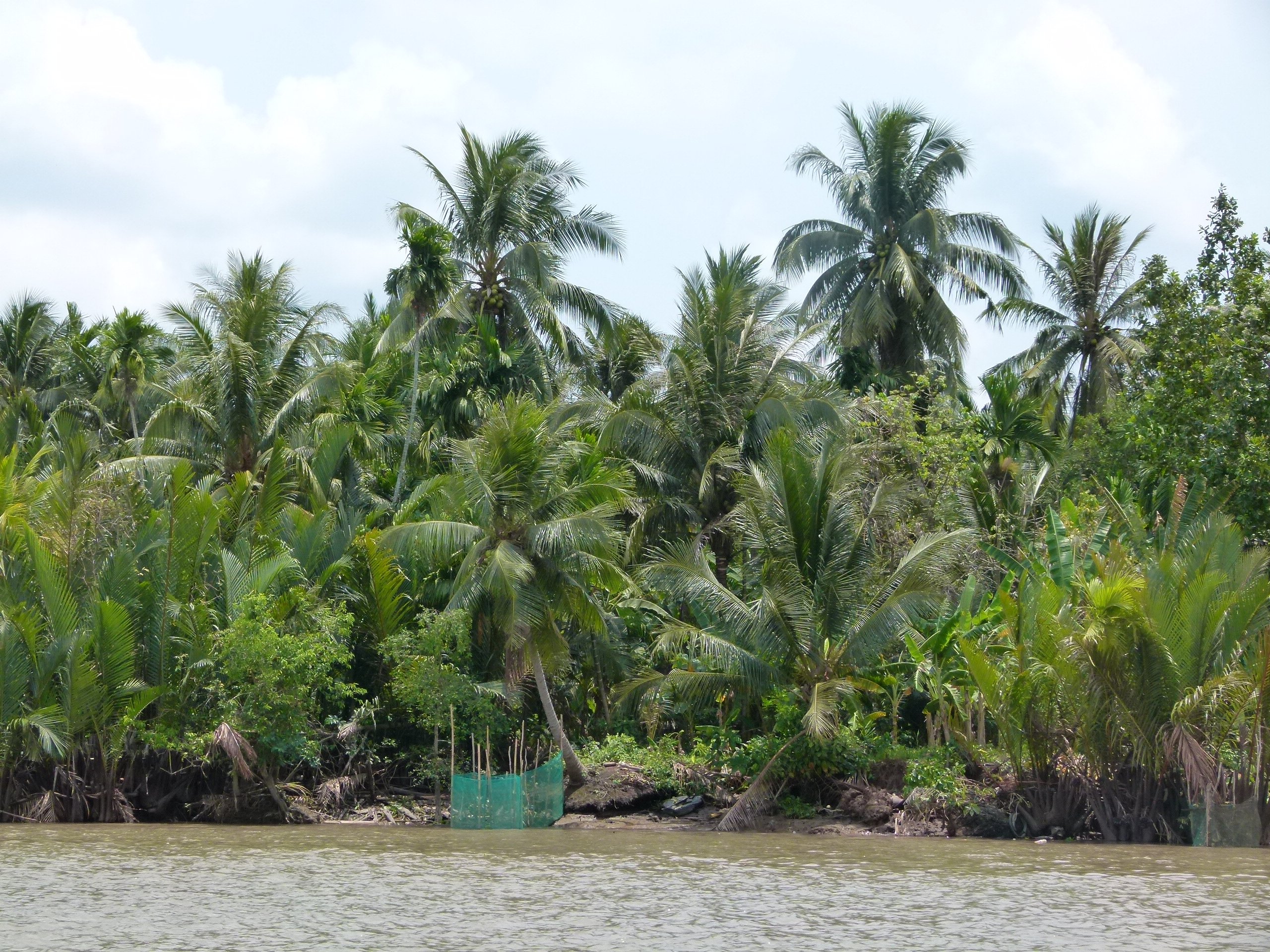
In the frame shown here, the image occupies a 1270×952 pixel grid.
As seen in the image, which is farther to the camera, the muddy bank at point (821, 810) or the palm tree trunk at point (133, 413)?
the palm tree trunk at point (133, 413)

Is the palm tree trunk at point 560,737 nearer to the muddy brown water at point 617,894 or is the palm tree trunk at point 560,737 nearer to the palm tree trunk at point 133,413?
the muddy brown water at point 617,894

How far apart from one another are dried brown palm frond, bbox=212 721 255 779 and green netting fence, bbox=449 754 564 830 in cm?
329

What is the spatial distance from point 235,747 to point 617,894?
9396 mm

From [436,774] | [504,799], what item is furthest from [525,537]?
[436,774]

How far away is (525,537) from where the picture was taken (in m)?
20.7

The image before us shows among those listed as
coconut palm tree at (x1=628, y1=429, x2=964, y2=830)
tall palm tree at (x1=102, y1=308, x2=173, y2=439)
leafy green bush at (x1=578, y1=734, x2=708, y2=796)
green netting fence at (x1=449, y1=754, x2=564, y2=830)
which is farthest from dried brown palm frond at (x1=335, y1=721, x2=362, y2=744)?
tall palm tree at (x1=102, y1=308, x2=173, y2=439)

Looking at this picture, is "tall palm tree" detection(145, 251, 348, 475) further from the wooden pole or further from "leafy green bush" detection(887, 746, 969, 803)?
"leafy green bush" detection(887, 746, 969, 803)

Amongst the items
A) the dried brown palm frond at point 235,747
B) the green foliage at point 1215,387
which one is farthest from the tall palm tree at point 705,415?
the dried brown palm frond at point 235,747

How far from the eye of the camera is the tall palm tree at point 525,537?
20.3 metres

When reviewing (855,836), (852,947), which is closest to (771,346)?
(855,836)

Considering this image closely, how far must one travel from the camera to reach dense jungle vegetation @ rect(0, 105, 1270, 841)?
17844mm

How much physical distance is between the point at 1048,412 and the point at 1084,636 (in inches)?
759

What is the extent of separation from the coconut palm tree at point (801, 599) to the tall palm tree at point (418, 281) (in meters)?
9.03

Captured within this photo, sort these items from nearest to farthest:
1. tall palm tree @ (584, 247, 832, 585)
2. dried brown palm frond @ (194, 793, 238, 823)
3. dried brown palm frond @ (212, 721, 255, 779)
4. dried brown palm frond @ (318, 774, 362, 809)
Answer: dried brown palm frond @ (212, 721, 255, 779) → dried brown palm frond @ (194, 793, 238, 823) → dried brown palm frond @ (318, 774, 362, 809) → tall palm tree @ (584, 247, 832, 585)
